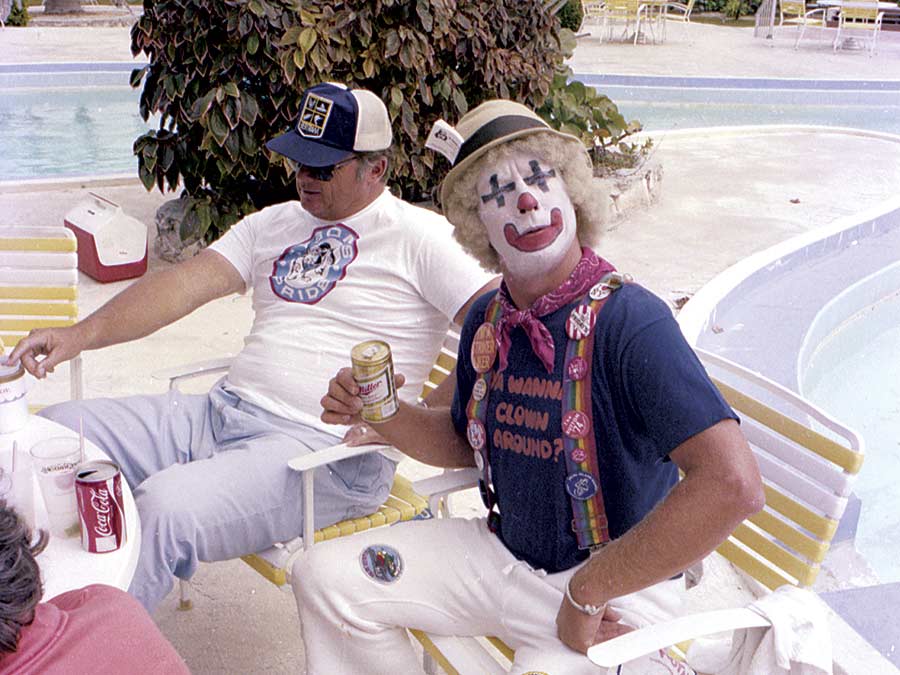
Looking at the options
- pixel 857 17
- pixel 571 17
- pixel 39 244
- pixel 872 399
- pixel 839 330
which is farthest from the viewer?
pixel 857 17

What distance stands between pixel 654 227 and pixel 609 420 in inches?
197

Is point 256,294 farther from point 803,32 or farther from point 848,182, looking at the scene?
point 803,32

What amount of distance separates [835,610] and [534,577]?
1356mm

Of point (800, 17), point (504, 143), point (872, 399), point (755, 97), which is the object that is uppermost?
point (800, 17)

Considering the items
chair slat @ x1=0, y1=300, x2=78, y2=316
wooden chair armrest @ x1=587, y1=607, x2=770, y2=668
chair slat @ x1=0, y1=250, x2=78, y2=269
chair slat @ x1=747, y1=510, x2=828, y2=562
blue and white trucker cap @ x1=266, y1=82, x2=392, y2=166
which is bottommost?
chair slat @ x1=0, y1=300, x2=78, y2=316

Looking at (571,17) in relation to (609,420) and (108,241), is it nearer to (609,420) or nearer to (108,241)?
(108,241)

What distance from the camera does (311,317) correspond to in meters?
2.51

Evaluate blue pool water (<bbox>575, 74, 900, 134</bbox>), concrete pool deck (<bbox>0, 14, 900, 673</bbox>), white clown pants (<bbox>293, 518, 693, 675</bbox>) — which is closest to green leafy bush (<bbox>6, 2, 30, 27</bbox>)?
concrete pool deck (<bbox>0, 14, 900, 673</bbox>)

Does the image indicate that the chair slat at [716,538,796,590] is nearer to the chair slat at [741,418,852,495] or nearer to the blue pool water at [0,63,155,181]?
the chair slat at [741,418,852,495]

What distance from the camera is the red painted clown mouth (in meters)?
1.76

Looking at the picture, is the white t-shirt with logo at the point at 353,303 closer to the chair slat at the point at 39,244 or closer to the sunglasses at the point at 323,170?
the sunglasses at the point at 323,170

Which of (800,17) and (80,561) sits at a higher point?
(800,17)

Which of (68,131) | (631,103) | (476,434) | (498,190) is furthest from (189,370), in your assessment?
(631,103)

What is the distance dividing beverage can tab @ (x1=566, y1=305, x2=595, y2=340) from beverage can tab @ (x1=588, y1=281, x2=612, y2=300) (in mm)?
24
